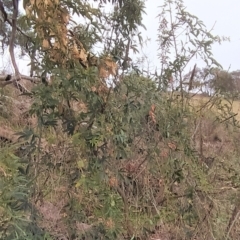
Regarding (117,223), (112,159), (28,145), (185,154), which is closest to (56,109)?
(28,145)

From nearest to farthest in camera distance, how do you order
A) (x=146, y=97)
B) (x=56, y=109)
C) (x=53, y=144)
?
(x=56, y=109) < (x=146, y=97) < (x=53, y=144)

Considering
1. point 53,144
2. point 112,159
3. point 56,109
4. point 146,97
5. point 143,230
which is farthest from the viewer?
point 143,230

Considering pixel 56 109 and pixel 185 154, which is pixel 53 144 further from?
A: pixel 185 154

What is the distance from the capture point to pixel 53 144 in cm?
260

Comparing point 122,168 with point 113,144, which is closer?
point 113,144

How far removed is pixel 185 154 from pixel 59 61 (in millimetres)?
1327

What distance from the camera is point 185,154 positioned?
9.55 feet

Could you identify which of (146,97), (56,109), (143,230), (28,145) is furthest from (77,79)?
(143,230)

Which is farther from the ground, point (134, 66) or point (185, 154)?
point (134, 66)

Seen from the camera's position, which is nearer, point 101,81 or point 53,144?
point 101,81

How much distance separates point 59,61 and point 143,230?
5.82ft

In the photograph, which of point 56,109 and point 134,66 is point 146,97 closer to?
point 134,66

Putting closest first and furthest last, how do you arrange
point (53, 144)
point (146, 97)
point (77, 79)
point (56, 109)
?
point (77, 79) < point (56, 109) < point (146, 97) < point (53, 144)

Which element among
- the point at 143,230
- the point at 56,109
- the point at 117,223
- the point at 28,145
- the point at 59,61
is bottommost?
the point at 143,230
